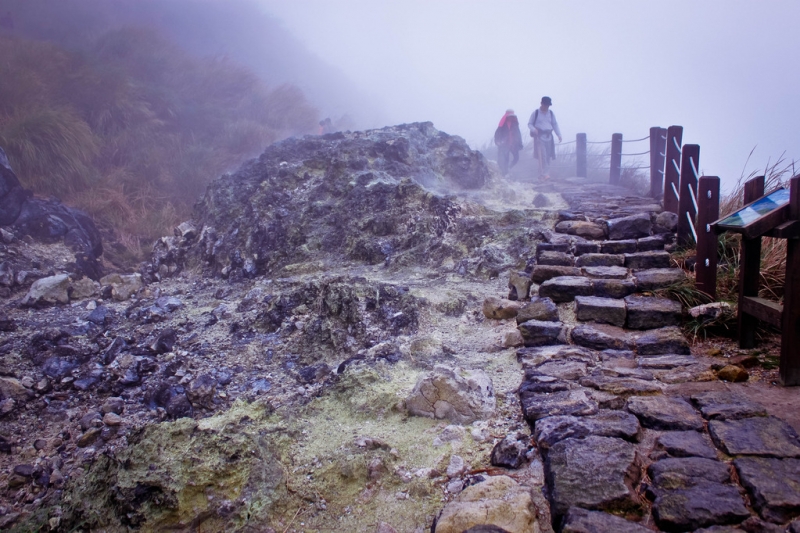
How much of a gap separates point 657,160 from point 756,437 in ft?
20.6

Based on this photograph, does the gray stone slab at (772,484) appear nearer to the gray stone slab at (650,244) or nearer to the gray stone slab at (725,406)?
the gray stone slab at (725,406)

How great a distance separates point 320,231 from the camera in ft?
18.5

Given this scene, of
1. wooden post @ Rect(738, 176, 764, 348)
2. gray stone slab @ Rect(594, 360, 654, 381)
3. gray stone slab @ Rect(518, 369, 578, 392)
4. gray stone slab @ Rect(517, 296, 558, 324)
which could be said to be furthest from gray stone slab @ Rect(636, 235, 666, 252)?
gray stone slab @ Rect(518, 369, 578, 392)

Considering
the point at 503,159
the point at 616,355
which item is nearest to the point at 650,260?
the point at 616,355

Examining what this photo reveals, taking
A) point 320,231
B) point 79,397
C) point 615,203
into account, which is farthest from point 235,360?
point 615,203

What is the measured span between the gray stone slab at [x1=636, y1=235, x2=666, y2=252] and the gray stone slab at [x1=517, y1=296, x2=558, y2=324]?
134cm

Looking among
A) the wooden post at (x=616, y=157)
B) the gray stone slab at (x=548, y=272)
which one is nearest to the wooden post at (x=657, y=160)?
the wooden post at (x=616, y=157)

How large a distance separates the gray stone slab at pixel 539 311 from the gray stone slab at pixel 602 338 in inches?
7.6

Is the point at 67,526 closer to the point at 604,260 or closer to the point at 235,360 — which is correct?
the point at 235,360

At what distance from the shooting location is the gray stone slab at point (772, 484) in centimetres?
154

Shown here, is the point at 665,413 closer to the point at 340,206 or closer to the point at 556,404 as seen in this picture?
the point at 556,404

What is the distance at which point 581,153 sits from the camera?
1100 centimetres

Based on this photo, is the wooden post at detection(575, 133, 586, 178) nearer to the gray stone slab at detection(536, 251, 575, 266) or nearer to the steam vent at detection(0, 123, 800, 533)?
the steam vent at detection(0, 123, 800, 533)

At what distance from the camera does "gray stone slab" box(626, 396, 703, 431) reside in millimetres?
2117
